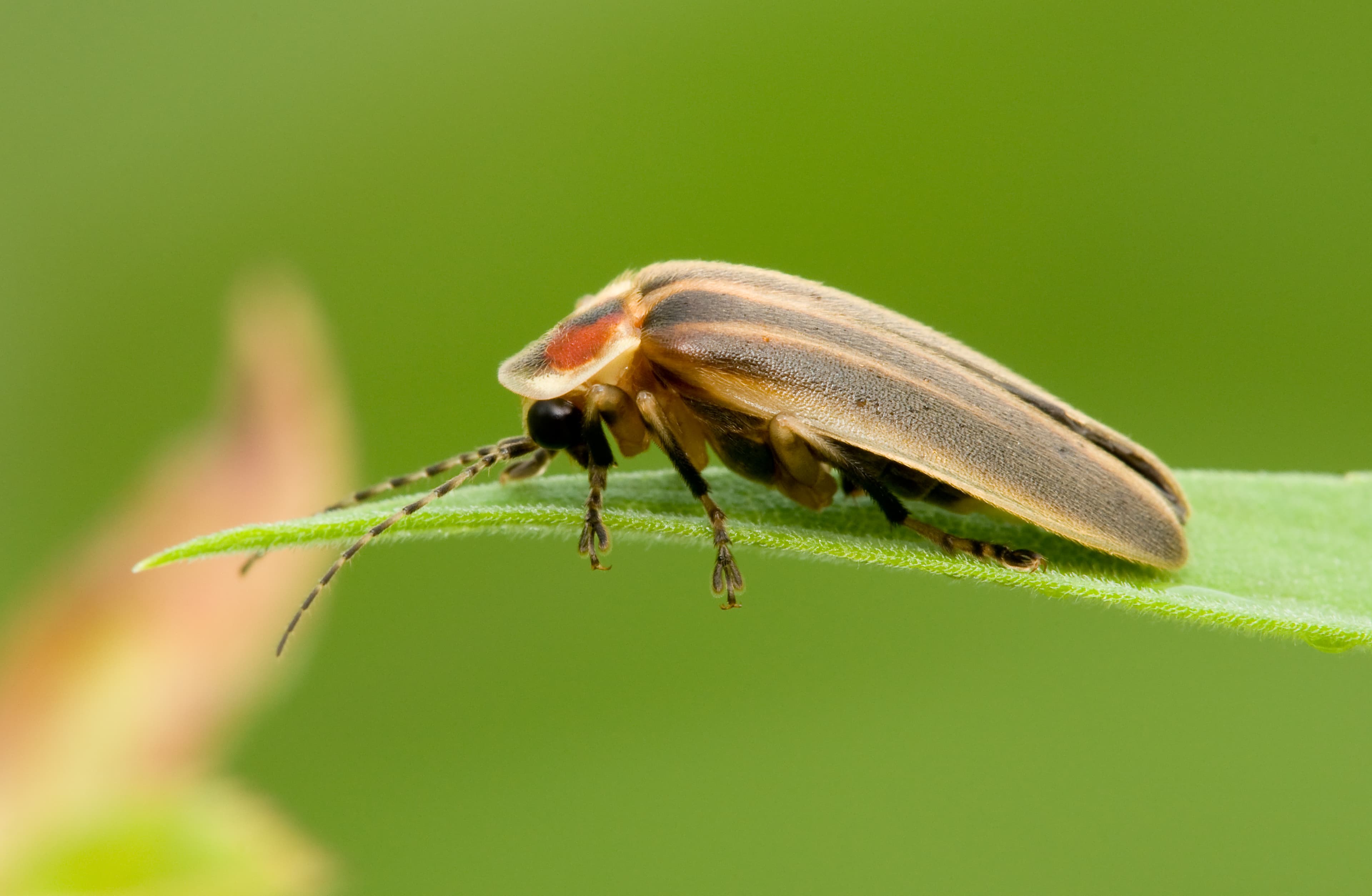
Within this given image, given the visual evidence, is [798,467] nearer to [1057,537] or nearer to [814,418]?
[814,418]

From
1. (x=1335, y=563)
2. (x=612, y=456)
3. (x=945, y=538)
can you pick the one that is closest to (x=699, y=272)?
(x=612, y=456)

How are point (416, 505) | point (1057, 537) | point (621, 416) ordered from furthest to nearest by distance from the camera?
point (621, 416) < point (1057, 537) < point (416, 505)

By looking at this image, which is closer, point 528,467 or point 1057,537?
point 1057,537

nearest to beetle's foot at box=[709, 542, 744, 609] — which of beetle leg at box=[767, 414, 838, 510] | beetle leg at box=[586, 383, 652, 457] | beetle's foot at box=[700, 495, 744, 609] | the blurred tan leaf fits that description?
beetle's foot at box=[700, 495, 744, 609]

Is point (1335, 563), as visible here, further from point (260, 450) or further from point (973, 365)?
point (260, 450)

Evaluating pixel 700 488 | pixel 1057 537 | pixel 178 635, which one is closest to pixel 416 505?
pixel 700 488

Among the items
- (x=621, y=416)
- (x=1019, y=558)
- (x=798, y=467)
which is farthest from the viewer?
(x=621, y=416)
